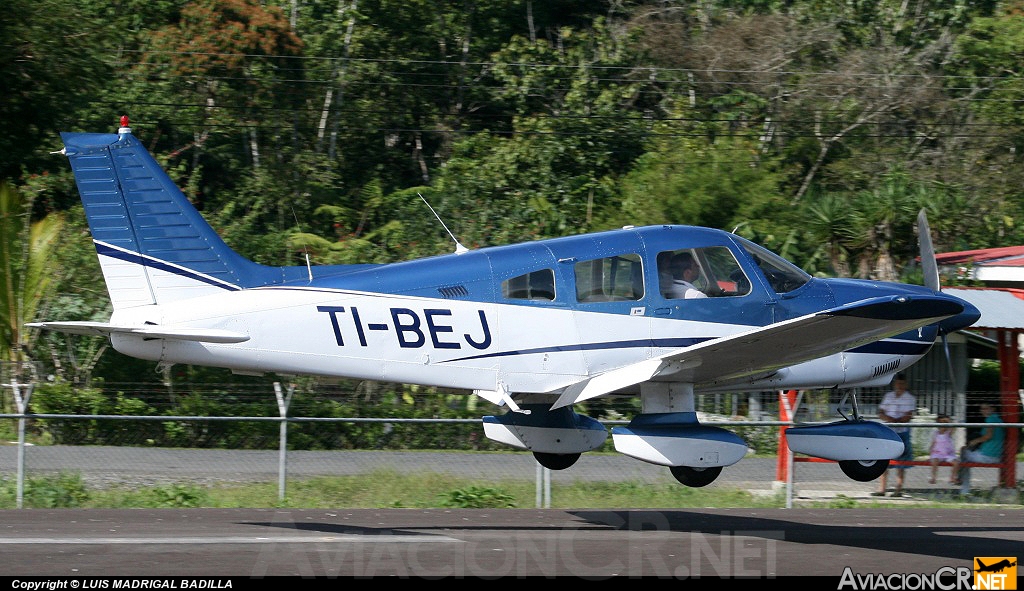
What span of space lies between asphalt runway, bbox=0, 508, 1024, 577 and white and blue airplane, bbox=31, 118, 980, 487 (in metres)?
0.90

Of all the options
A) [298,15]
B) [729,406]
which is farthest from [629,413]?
[298,15]

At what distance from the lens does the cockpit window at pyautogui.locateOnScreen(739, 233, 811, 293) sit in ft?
37.0

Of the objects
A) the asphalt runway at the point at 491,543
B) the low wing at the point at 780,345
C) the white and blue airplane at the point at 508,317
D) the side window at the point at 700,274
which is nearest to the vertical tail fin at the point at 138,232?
the white and blue airplane at the point at 508,317

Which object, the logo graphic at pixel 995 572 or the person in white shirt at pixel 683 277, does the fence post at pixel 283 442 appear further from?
the logo graphic at pixel 995 572

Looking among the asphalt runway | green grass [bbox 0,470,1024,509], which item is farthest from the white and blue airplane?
green grass [bbox 0,470,1024,509]

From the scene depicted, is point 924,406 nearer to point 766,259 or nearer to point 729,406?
point 729,406

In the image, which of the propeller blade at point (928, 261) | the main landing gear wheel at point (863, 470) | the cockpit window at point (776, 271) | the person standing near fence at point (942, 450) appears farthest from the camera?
the person standing near fence at point (942, 450)

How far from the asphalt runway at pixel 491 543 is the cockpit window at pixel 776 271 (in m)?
2.38

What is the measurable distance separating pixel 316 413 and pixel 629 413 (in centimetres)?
471

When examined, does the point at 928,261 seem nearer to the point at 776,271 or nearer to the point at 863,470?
the point at 776,271

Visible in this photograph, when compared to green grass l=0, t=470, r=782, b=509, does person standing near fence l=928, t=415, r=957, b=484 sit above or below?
above

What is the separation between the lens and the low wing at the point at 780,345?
9.73 meters

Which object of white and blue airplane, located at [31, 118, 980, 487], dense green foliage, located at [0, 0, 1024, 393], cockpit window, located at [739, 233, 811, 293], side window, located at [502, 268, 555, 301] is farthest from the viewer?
dense green foliage, located at [0, 0, 1024, 393]

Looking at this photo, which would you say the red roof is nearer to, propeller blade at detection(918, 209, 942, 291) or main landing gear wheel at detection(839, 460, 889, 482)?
propeller blade at detection(918, 209, 942, 291)
